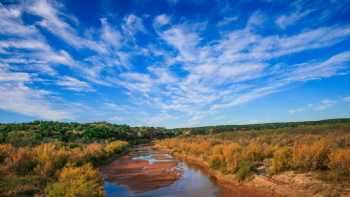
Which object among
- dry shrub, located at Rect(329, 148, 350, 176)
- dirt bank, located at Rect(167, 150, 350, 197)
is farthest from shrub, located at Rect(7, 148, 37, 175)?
dry shrub, located at Rect(329, 148, 350, 176)

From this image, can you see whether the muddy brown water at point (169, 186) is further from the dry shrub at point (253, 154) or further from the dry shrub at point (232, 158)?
the dry shrub at point (253, 154)

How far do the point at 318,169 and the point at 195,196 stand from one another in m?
6.16

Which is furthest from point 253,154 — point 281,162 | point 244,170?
point 281,162

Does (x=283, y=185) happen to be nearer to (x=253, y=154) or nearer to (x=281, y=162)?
(x=281, y=162)

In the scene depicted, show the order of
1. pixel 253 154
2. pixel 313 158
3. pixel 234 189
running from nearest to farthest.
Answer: pixel 313 158 < pixel 234 189 < pixel 253 154

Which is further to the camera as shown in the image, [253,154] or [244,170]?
[253,154]

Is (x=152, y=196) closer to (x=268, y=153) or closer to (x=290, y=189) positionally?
(x=290, y=189)

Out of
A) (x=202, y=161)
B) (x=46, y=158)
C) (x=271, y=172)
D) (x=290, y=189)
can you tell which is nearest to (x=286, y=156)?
(x=271, y=172)

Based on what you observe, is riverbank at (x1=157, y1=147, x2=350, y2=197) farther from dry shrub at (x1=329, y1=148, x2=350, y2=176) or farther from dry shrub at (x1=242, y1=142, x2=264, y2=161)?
dry shrub at (x1=242, y1=142, x2=264, y2=161)

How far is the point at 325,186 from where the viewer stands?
9.38 metres

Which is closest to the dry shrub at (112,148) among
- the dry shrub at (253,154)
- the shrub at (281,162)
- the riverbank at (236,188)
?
the riverbank at (236,188)

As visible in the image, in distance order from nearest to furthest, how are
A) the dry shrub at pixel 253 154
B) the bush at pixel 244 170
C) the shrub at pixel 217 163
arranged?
1. the bush at pixel 244 170
2. the dry shrub at pixel 253 154
3. the shrub at pixel 217 163

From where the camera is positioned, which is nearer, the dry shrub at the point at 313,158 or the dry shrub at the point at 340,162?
the dry shrub at the point at 340,162

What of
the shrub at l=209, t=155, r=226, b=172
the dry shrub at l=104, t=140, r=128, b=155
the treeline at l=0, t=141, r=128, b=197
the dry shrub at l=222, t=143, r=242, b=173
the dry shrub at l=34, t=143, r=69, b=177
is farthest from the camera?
the dry shrub at l=104, t=140, r=128, b=155
